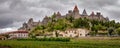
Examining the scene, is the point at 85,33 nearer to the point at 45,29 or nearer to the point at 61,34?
the point at 61,34

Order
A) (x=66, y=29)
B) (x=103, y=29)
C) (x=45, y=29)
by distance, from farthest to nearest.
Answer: (x=45, y=29) < (x=66, y=29) < (x=103, y=29)

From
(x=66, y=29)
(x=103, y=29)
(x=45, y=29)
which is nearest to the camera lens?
(x=103, y=29)

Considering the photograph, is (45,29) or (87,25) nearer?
(87,25)

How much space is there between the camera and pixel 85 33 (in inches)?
6152

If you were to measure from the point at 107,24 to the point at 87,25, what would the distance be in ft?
35.8

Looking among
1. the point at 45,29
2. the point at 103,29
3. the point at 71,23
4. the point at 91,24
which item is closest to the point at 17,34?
the point at 45,29

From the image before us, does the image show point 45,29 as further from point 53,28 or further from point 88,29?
point 88,29

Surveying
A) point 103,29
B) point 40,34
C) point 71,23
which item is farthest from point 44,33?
point 103,29

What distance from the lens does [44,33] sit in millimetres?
169625

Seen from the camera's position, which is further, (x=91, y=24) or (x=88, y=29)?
(x=91, y=24)

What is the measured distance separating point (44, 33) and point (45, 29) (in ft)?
38.3

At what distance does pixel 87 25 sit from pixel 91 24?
880 centimetres

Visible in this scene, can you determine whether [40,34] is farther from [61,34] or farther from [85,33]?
[85,33]

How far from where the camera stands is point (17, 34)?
189125 millimetres
